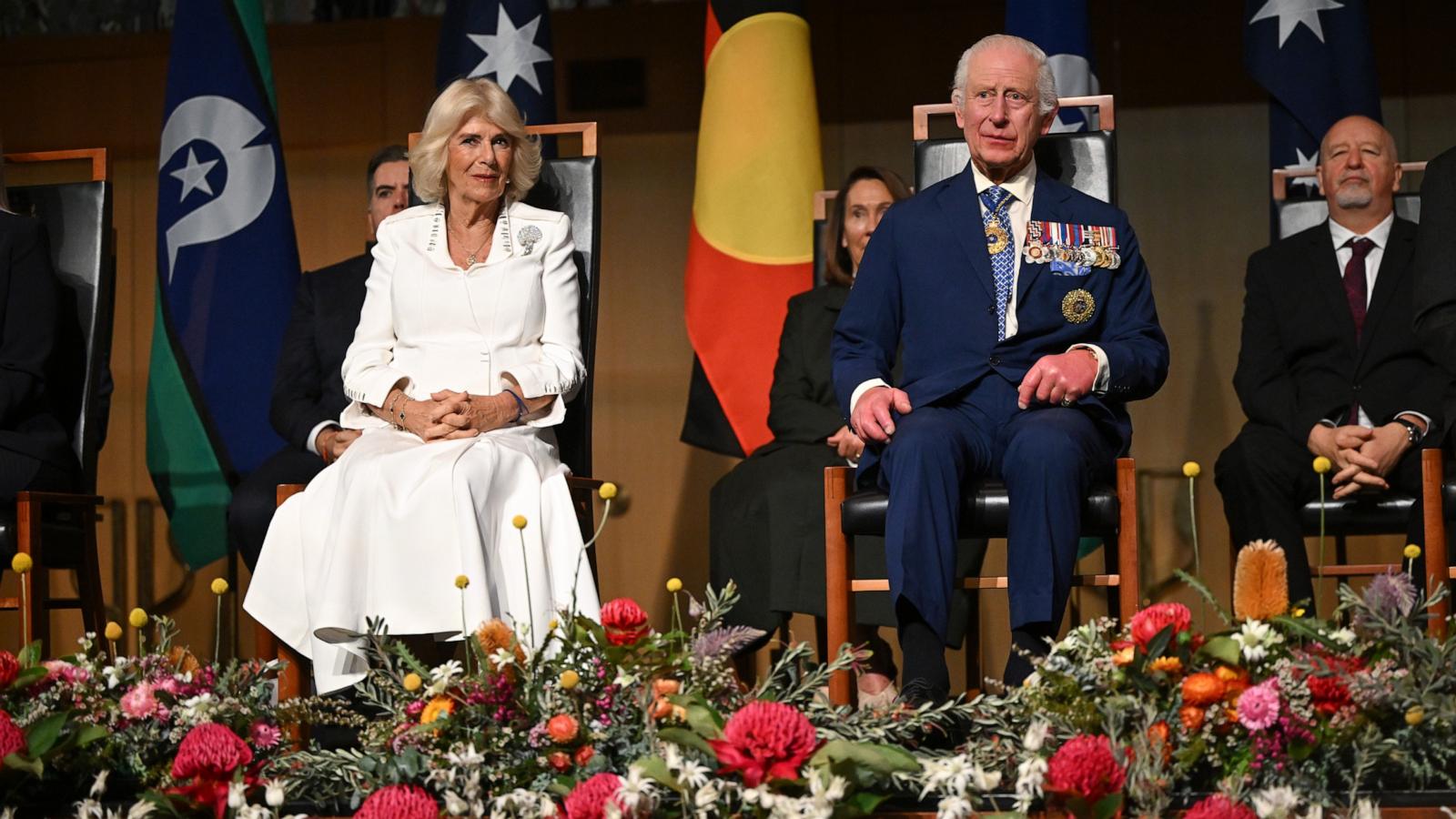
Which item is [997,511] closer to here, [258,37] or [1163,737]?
[1163,737]

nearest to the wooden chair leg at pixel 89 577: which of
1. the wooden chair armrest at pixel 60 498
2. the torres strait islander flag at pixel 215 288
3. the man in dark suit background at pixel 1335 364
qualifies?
the wooden chair armrest at pixel 60 498

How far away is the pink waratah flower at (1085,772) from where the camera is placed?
1.36m

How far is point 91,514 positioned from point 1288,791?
2429 millimetres

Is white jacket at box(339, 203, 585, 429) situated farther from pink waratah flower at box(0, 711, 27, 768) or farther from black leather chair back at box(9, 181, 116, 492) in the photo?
pink waratah flower at box(0, 711, 27, 768)

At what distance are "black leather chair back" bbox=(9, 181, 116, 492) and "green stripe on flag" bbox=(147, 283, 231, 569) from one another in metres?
0.82

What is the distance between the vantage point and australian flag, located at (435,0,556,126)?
421 cm

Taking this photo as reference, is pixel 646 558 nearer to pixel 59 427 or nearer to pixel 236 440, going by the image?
pixel 236 440

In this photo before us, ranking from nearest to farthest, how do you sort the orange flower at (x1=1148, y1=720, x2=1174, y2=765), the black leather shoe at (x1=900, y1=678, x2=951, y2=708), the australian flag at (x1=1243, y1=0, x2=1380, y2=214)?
1. the orange flower at (x1=1148, y1=720, x2=1174, y2=765)
2. the black leather shoe at (x1=900, y1=678, x2=951, y2=708)
3. the australian flag at (x1=1243, y1=0, x2=1380, y2=214)

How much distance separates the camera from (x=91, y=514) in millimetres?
3117

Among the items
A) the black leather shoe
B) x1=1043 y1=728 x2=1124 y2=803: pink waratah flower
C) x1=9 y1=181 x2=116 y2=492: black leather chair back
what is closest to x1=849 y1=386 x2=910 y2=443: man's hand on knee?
the black leather shoe

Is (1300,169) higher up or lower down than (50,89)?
lower down

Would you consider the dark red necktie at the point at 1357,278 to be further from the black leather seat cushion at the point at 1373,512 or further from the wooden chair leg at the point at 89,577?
the wooden chair leg at the point at 89,577

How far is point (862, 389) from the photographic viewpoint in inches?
103

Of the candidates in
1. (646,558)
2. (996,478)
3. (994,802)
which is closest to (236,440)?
(646,558)
